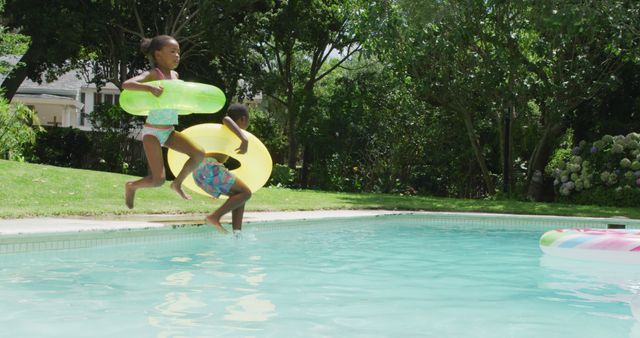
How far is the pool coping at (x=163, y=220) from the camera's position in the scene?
8.07 m

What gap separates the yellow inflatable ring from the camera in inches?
319

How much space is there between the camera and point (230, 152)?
816cm

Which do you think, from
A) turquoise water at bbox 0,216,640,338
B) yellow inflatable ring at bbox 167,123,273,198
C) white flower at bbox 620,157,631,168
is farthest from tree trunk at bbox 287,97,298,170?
yellow inflatable ring at bbox 167,123,273,198

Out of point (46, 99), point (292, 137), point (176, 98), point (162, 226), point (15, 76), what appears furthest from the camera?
point (46, 99)

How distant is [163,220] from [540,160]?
14212mm

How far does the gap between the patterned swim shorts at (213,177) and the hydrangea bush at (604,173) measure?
12.9 m

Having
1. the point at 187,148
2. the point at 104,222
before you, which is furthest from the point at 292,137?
the point at 187,148

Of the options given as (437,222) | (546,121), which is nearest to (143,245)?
(437,222)

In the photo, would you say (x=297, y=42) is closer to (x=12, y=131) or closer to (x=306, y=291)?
(x=12, y=131)

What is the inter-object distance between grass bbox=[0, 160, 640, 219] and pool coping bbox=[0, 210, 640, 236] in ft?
1.80

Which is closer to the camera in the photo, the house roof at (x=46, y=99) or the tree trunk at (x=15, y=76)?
the tree trunk at (x=15, y=76)

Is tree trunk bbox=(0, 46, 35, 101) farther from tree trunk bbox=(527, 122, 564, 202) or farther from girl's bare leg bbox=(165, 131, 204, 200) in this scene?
girl's bare leg bbox=(165, 131, 204, 200)

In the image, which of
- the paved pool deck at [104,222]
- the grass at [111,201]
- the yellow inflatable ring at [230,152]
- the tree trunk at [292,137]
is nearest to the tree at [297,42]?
the tree trunk at [292,137]

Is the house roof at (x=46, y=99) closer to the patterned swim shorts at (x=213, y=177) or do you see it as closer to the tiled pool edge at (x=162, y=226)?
the tiled pool edge at (x=162, y=226)
